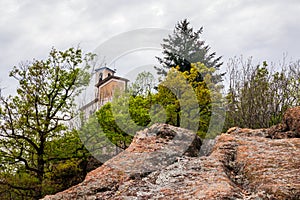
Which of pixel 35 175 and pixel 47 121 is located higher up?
pixel 47 121

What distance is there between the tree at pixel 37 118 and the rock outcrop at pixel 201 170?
35.2 feet

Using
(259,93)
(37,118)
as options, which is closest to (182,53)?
(259,93)

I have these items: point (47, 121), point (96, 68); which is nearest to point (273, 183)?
point (47, 121)

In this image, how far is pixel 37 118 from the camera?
14969 millimetres

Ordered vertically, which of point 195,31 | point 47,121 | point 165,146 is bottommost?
point 165,146

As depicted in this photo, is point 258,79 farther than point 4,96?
No

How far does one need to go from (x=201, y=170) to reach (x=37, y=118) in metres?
12.9

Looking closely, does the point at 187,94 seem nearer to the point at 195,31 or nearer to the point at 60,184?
the point at 60,184

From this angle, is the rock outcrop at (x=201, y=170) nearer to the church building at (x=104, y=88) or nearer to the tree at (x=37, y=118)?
the tree at (x=37, y=118)

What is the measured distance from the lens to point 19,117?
49.6 feet

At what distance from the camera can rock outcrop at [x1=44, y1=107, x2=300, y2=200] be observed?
294 cm

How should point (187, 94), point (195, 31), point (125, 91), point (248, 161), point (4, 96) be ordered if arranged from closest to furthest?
1. point (248, 161)
2. point (4, 96)
3. point (187, 94)
4. point (125, 91)
5. point (195, 31)

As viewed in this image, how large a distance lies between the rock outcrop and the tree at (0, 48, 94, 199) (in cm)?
1074

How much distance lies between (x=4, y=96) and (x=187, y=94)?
9.50 meters
